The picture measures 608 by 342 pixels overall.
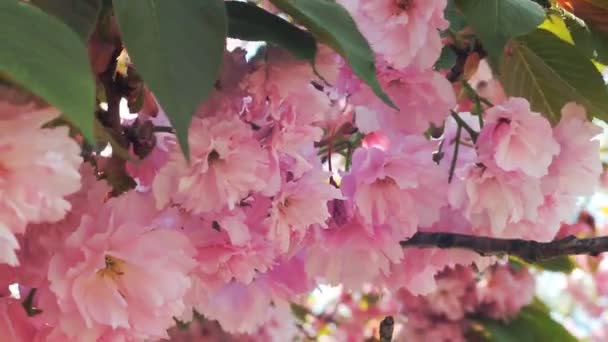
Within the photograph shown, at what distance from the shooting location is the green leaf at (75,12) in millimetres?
443

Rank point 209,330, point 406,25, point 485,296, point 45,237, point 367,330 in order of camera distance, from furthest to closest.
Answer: point 367,330
point 485,296
point 209,330
point 406,25
point 45,237

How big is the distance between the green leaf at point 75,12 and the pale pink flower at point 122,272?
9 cm

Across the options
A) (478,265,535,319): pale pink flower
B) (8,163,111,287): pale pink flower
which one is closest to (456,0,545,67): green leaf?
(8,163,111,287): pale pink flower

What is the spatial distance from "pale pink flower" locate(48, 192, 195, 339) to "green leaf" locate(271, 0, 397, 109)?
123 millimetres

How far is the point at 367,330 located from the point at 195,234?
4.63 feet

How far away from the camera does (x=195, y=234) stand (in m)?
0.53

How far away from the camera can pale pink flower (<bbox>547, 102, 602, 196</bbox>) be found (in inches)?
24.8

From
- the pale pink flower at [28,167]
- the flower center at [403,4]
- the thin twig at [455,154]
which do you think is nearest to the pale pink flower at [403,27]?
the flower center at [403,4]

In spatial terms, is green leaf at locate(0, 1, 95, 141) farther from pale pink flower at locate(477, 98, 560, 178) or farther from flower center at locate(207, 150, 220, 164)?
pale pink flower at locate(477, 98, 560, 178)

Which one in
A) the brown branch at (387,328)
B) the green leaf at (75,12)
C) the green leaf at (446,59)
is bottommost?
the brown branch at (387,328)

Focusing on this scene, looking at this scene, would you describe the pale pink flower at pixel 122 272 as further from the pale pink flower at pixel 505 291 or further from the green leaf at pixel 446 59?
the pale pink flower at pixel 505 291

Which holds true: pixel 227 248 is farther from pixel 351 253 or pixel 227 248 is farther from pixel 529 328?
pixel 529 328

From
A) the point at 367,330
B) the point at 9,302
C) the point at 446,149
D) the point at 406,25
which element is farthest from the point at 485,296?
the point at 9,302

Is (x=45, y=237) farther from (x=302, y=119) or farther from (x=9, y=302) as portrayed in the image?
(x=302, y=119)
